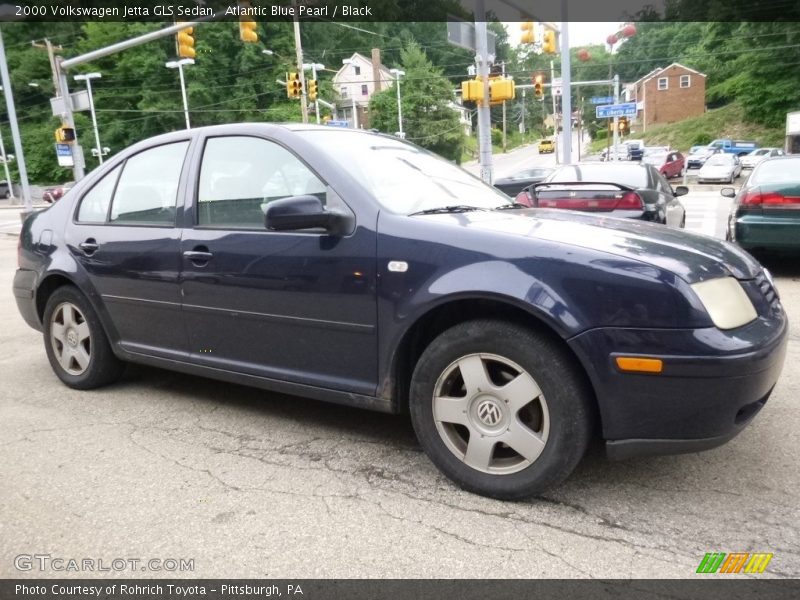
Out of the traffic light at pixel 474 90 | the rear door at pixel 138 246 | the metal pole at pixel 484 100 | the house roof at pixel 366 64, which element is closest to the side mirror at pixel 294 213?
the rear door at pixel 138 246

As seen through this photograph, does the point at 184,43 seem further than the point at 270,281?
Yes

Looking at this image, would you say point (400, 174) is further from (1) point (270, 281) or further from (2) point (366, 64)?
(2) point (366, 64)

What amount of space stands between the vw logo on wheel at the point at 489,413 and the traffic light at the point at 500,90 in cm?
1242

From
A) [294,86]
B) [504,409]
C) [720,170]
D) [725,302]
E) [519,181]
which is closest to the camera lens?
[725,302]

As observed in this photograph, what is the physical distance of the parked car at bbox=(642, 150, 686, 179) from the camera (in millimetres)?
32875

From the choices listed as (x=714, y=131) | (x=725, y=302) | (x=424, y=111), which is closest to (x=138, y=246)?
(x=725, y=302)

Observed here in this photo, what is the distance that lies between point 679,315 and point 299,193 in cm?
180

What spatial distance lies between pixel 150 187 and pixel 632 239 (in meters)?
2.66

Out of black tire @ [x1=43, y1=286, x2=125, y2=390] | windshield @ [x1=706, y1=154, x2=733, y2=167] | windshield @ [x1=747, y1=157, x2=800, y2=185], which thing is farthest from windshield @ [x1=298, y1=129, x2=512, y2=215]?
windshield @ [x1=706, y1=154, x2=733, y2=167]

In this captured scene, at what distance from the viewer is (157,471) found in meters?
3.04

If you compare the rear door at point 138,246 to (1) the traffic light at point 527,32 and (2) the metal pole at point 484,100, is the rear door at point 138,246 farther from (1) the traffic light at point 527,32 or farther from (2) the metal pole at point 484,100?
(1) the traffic light at point 527,32

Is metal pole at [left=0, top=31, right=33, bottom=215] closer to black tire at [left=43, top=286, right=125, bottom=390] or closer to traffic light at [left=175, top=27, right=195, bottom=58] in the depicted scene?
traffic light at [left=175, top=27, right=195, bottom=58]

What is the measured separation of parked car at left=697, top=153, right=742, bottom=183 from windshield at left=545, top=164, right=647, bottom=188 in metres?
22.7

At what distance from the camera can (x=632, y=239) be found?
106 inches
